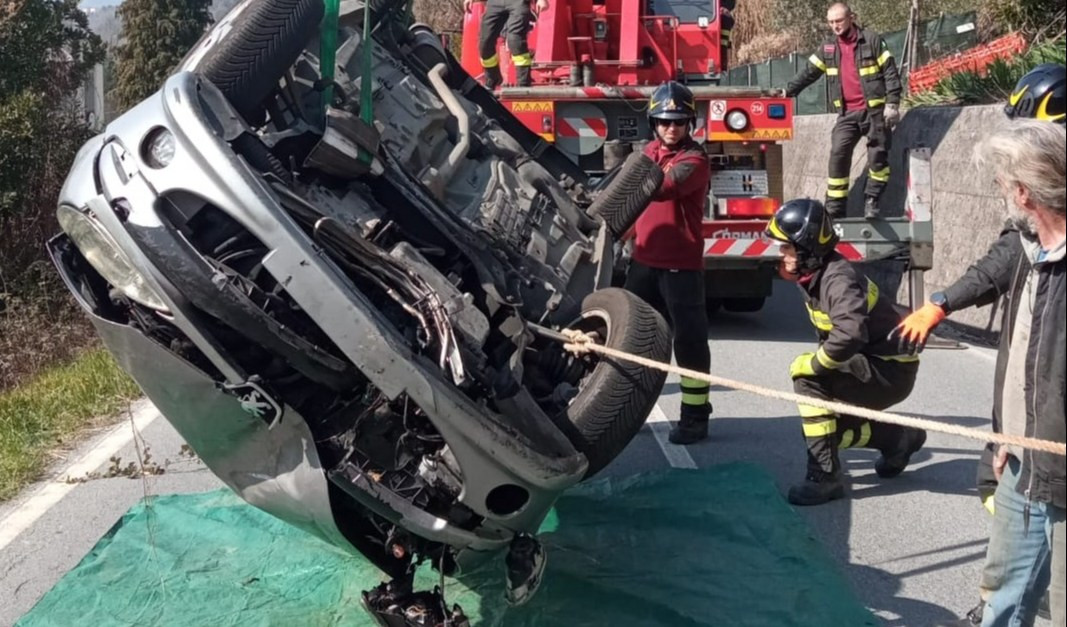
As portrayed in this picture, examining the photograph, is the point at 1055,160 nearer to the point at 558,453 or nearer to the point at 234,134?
the point at 558,453

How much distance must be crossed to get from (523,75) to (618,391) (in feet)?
21.1

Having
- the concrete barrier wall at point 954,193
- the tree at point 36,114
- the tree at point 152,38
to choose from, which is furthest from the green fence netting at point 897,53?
the tree at point 152,38

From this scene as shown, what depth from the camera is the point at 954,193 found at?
→ 961 cm

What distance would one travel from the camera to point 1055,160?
9.18ft

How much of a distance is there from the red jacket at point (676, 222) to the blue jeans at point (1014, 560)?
9.54 ft

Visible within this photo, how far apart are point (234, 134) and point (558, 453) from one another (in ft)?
4.61

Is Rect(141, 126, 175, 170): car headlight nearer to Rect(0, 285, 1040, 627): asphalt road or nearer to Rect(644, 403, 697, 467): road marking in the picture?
Rect(0, 285, 1040, 627): asphalt road

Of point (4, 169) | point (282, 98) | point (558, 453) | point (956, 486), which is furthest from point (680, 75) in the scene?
point (4, 169)

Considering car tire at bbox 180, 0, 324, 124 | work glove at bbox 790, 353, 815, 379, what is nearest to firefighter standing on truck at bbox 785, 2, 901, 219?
work glove at bbox 790, 353, 815, 379

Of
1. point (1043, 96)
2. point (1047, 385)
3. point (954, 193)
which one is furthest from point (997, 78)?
point (1047, 385)

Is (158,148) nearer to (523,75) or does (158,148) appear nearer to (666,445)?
(666,445)

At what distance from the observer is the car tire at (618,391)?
11.9 ft

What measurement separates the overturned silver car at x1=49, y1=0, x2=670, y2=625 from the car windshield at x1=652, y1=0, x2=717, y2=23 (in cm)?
674

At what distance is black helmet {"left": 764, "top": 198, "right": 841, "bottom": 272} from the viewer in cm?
495
